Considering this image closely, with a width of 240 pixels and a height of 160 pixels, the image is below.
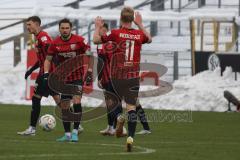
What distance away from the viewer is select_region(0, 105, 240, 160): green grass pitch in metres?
13.2

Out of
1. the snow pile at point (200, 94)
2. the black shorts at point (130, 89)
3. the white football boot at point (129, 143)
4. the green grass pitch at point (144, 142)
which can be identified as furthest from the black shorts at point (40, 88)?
the snow pile at point (200, 94)

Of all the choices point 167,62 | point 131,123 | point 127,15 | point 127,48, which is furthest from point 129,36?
point 167,62

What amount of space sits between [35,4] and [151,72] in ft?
34.4

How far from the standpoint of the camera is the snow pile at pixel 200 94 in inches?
1053

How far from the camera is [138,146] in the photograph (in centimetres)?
1493

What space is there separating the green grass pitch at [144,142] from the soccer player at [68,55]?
0.30m

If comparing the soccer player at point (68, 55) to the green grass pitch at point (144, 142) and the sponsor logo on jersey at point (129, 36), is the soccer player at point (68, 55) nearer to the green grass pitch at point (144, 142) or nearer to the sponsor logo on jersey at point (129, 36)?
the green grass pitch at point (144, 142)

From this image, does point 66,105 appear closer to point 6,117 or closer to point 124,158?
point 124,158

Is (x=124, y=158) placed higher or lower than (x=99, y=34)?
lower

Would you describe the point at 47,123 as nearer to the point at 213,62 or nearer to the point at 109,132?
the point at 109,132

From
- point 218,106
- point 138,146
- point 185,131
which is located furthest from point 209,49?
point 138,146

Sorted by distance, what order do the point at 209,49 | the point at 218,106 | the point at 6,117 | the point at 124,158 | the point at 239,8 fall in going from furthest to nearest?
the point at 239,8, the point at 209,49, the point at 218,106, the point at 6,117, the point at 124,158

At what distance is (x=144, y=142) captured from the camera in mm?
15852

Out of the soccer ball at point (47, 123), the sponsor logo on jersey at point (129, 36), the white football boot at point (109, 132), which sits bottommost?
the white football boot at point (109, 132)
